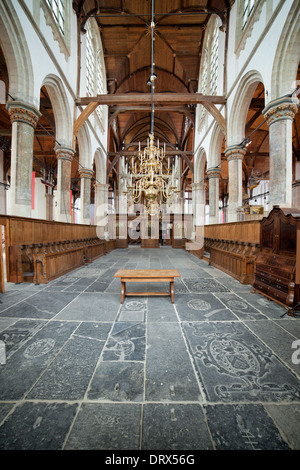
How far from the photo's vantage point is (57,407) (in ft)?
4.19

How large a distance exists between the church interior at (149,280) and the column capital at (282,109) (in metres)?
0.03

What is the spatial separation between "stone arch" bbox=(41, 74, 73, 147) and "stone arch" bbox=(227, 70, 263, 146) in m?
6.81

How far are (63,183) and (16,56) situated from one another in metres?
3.84

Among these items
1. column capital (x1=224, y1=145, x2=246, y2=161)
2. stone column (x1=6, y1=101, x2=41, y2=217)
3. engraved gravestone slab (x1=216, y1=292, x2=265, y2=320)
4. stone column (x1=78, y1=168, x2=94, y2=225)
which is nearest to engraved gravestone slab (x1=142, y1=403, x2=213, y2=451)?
engraved gravestone slab (x1=216, y1=292, x2=265, y2=320)

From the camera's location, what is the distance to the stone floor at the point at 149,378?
3.62ft

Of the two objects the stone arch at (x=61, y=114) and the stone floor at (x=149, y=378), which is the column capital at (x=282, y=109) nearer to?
the stone floor at (x=149, y=378)

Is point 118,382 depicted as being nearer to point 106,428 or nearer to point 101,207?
point 106,428

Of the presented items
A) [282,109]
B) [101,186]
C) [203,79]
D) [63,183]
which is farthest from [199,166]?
[63,183]

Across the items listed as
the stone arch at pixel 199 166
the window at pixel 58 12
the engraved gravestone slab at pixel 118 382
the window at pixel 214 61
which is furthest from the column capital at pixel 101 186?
the engraved gravestone slab at pixel 118 382

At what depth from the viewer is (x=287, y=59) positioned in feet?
16.4

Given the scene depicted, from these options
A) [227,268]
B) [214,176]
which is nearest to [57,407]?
[227,268]

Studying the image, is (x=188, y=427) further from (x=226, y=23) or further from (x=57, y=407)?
(x=226, y=23)

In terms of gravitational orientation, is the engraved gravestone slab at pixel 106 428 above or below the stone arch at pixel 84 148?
below

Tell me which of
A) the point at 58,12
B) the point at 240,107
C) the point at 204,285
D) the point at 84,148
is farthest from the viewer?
the point at 84,148
